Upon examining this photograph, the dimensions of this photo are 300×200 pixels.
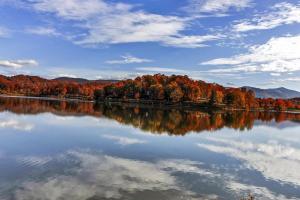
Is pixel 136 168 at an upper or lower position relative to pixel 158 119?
lower

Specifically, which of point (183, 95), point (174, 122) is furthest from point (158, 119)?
point (183, 95)

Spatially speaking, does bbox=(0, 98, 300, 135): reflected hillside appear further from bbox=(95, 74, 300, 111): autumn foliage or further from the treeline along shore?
bbox=(95, 74, 300, 111): autumn foliage

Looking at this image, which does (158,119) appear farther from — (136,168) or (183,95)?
(183,95)

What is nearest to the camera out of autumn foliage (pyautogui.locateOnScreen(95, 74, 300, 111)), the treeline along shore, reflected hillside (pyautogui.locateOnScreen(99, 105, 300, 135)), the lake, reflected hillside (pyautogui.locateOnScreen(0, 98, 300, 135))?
the lake

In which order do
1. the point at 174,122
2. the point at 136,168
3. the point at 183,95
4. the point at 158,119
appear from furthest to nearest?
the point at 183,95 < the point at 158,119 < the point at 174,122 < the point at 136,168

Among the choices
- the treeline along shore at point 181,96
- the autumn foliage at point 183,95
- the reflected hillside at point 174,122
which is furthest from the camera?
the autumn foliage at point 183,95

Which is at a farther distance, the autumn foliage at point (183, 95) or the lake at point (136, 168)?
the autumn foliage at point (183, 95)

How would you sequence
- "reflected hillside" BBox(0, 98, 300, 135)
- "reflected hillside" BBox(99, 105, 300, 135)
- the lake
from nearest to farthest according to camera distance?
the lake
"reflected hillside" BBox(99, 105, 300, 135)
"reflected hillside" BBox(0, 98, 300, 135)

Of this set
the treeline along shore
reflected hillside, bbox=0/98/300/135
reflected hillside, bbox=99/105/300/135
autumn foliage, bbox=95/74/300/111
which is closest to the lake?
reflected hillside, bbox=99/105/300/135

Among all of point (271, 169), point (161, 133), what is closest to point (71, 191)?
point (271, 169)

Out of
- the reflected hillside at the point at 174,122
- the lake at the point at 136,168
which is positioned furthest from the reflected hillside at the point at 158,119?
the lake at the point at 136,168

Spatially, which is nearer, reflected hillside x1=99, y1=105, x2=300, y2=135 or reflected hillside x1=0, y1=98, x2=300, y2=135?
reflected hillside x1=99, y1=105, x2=300, y2=135

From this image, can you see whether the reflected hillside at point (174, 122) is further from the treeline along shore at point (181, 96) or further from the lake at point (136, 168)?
the treeline along shore at point (181, 96)

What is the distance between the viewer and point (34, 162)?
20.8 metres
